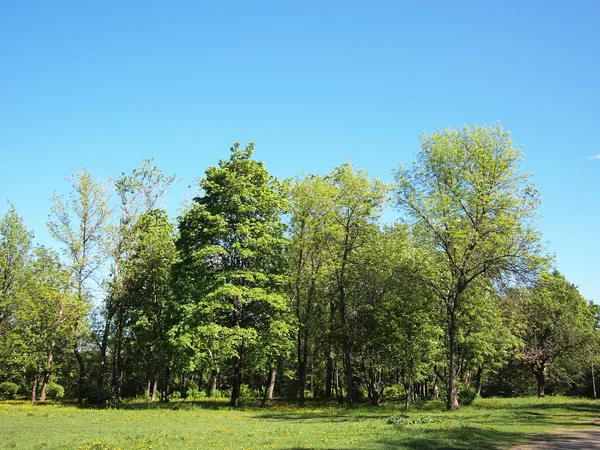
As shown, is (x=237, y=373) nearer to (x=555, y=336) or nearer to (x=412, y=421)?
(x=412, y=421)

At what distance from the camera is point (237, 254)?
1439 inches

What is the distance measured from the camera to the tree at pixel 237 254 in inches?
1352

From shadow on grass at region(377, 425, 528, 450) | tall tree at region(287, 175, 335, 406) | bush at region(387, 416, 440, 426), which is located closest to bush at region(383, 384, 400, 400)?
tall tree at region(287, 175, 335, 406)

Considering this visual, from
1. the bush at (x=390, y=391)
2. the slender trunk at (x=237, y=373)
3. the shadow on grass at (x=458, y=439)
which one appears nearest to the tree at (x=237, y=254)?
Result: the slender trunk at (x=237, y=373)

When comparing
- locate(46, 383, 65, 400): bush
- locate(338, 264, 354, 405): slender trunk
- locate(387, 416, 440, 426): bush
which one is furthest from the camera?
locate(46, 383, 65, 400): bush

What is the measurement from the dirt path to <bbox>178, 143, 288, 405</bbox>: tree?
21.3 metres

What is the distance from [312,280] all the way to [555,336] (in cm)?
2794

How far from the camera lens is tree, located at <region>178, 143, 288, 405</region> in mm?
34344

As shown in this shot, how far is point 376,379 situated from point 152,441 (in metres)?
26.9

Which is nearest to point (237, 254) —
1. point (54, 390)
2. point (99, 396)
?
point (99, 396)

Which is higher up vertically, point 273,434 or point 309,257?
point 309,257

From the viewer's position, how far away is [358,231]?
3797 centimetres

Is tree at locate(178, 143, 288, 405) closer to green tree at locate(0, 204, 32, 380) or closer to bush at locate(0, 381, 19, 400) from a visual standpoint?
green tree at locate(0, 204, 32, 380)

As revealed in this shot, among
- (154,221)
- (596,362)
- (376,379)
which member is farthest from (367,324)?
(596,362)
